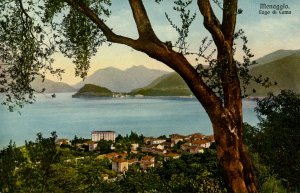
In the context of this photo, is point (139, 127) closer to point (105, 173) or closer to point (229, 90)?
point (105, 173)

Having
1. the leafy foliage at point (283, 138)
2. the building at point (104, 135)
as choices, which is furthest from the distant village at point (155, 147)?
the leafy foliage at point (283, 138)

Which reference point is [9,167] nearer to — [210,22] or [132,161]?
[210,22]

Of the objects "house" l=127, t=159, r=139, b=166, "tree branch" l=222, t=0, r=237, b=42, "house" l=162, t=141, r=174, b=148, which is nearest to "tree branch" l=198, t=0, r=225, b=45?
"tree branch" l=222, t=0, r=237, b=42

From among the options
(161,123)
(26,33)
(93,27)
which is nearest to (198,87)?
(93,27)

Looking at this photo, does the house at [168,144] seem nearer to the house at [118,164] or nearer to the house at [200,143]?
the house at [200,143]

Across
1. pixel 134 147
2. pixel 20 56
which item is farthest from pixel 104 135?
pixel 20 56

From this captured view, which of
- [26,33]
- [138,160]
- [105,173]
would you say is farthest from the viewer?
[138,160]

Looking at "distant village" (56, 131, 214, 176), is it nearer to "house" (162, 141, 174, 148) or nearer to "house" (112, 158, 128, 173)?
"house" (162, 141, 174, 148)
